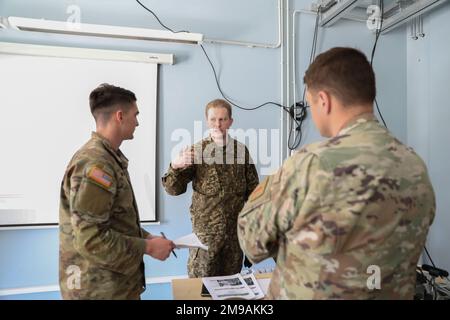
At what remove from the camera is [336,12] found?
2.48 meters

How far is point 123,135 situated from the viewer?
4.17 ft

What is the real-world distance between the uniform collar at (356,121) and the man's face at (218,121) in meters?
1.11

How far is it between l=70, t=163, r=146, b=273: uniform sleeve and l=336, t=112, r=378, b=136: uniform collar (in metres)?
0.78

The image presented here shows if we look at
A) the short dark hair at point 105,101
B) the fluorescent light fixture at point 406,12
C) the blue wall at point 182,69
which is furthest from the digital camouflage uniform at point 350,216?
the fluorescent light fixture at point 406,12

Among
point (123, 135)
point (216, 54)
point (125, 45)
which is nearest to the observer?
point (123, 135)

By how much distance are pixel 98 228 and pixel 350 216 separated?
79 cm

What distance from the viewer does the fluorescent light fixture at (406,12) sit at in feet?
7.45

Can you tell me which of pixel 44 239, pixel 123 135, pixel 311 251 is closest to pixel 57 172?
pixel 44 239

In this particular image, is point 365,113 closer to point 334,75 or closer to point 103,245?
point 334,75

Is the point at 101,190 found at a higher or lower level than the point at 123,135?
lower

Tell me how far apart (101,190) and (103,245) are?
186 mm
